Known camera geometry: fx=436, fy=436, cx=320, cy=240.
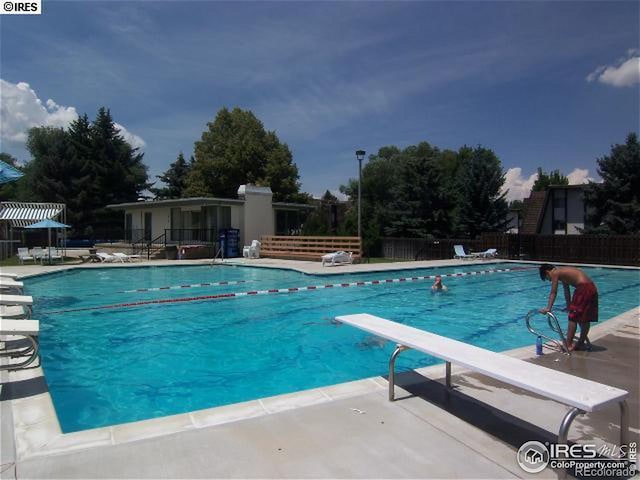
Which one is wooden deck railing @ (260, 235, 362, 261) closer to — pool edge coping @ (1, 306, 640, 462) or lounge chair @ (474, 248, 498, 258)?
lounge chair @ (474, 248, 498, 258)

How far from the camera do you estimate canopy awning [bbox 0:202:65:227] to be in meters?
24.6

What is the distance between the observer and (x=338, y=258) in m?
20.3

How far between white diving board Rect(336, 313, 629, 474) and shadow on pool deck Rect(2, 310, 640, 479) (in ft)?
1.22

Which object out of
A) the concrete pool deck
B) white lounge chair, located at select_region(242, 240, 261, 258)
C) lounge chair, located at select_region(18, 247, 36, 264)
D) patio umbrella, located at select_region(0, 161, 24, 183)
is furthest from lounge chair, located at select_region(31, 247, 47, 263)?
the concrete pool deck

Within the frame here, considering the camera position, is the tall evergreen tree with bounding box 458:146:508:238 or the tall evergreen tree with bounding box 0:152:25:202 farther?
the tall evergreen tree with bounding box 0:152:25:202

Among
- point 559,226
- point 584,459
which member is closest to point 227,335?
point 584,459

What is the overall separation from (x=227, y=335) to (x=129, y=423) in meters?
5.02

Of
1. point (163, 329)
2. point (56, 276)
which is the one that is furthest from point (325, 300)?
point (56, 276)

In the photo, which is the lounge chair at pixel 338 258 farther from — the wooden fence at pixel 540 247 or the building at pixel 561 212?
the building at pixel 561 212

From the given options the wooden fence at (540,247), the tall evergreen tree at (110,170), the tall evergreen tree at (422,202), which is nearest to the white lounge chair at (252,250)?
the wooden fence at (540,247)

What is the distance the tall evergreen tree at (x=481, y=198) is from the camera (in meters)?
29.4

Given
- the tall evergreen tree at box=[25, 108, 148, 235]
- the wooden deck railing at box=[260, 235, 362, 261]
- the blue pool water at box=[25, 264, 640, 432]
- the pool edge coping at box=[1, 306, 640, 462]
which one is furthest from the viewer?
the tall evergreen tree at box=[25, 108, 148, 235]

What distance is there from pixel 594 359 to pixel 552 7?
9.68m

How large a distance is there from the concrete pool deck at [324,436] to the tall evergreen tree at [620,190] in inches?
1011
